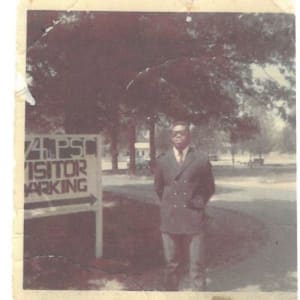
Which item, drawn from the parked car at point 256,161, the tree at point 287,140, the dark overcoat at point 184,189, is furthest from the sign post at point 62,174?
the tree at point 287,140

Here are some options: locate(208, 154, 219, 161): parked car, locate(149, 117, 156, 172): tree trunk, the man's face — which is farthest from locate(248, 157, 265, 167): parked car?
locate(149, 117, 156, 172): tree trunk

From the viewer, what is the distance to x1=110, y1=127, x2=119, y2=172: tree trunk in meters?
1.79

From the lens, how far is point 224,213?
1790mm

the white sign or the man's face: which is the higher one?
the man's face

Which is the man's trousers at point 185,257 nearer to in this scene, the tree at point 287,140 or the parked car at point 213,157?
the parked car at point 213,157

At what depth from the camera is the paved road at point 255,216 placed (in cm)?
178

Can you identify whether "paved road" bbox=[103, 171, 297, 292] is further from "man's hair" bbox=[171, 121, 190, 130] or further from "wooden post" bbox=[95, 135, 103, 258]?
"man's hair" bbox=[171, 121, 190, 130]

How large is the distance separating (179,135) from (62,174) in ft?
1.59

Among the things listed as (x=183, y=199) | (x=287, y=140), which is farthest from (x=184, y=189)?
(x=287, y=140)

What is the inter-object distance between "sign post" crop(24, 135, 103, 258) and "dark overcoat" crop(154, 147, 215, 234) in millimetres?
252

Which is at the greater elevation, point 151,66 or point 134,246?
point 151,66

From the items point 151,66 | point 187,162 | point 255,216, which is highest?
point 151,66

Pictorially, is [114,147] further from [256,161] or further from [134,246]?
[256,161]

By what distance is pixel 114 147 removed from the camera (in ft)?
5.91
